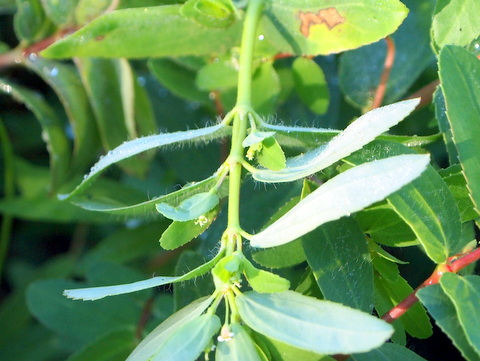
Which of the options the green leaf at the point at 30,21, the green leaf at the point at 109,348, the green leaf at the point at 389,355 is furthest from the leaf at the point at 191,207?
the green leaf at the point at 30,21

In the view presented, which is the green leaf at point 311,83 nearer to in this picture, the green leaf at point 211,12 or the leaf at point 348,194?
the green leaf at point 211,12

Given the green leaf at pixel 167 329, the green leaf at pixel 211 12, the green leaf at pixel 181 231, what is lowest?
the green leaf at pixel 167 329

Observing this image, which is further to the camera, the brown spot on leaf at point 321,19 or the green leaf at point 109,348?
the green leaf at point 109,348

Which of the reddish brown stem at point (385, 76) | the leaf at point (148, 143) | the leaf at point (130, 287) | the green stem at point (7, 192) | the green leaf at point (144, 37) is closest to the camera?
the leaf at point (130, 287)

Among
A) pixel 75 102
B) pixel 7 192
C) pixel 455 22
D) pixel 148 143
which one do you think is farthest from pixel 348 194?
pixel 7 192

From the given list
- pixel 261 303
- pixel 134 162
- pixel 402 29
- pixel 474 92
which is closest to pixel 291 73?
pixel 402 29

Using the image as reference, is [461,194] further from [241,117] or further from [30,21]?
[30,21]

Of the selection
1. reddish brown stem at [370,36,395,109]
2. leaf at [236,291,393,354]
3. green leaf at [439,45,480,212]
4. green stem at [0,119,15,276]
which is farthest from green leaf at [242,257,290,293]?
green stem at [0,119,15,276]

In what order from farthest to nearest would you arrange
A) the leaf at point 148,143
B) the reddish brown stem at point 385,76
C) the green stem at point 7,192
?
the green stem at point 7,192
the reddish brown stem at point 385,76
the leaf at point 148,143
